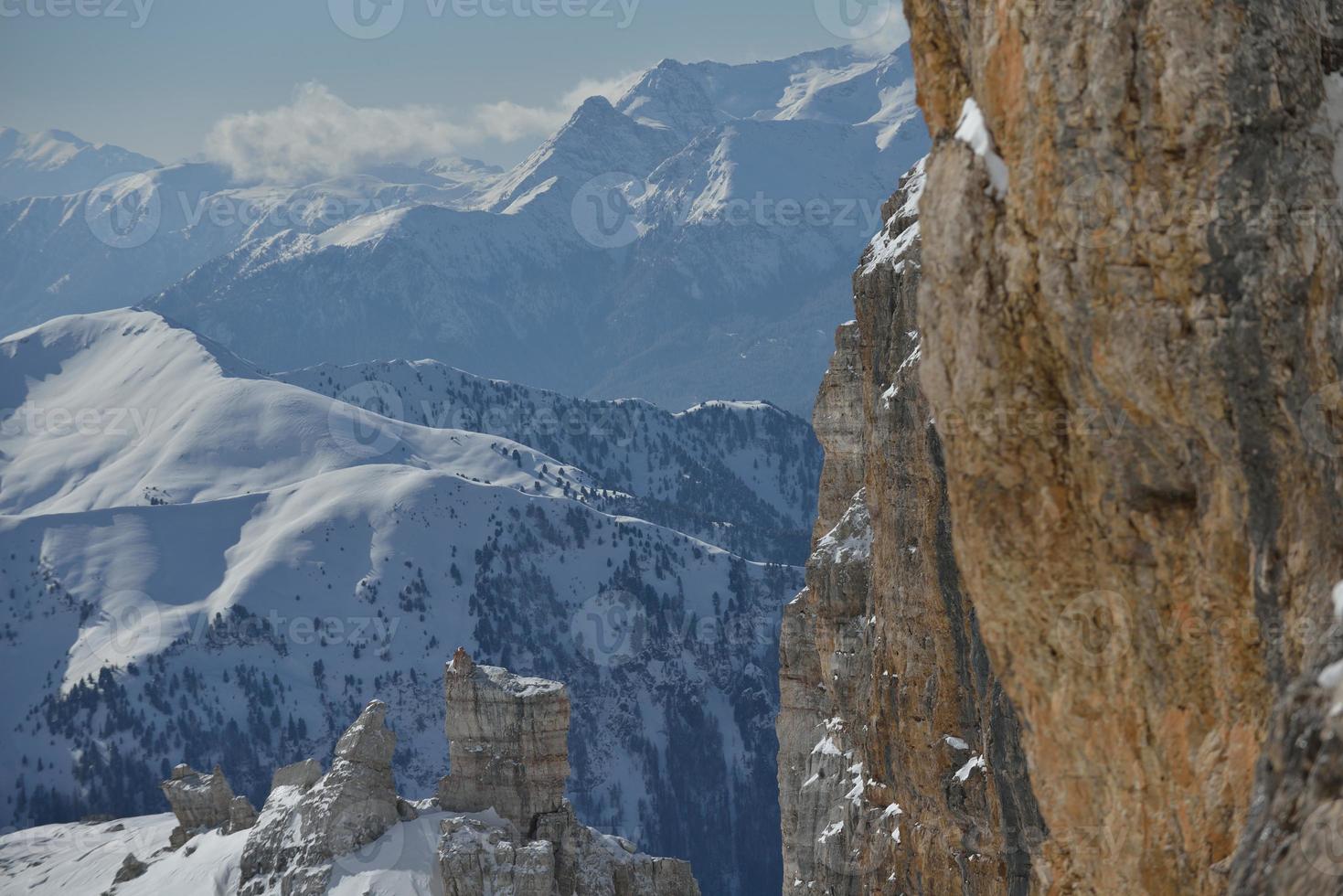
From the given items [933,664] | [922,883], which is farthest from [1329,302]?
[922,883]

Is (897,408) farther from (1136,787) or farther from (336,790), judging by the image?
(336,790)

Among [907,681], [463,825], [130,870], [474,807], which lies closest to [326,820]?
[474,807]

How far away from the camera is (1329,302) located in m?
12.9

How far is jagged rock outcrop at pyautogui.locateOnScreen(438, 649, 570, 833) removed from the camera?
255 feet

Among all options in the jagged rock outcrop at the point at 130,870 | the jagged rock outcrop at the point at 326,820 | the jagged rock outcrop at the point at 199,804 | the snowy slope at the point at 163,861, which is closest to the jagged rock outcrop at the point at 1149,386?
the snowy slope at the point at 163,861

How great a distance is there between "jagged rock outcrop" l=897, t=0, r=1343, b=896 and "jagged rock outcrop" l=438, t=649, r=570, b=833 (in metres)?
64.0

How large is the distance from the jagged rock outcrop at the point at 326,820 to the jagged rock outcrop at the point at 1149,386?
64.9 m

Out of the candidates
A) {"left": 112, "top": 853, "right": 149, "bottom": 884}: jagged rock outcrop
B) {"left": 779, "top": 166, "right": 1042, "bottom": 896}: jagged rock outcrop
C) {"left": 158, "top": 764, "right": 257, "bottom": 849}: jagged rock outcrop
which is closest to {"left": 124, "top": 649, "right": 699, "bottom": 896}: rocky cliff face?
{"left": 112, "top": 853, "right": 149, "bottom": 884}: jagged rock outcrop

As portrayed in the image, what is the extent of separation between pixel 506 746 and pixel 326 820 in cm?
908

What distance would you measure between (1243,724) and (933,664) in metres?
25.1

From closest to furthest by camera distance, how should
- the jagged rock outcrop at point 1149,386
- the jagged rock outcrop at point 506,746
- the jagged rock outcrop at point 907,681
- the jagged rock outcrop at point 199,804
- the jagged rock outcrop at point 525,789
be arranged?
the jagged rock outcrop at point 1149,386
the jagged rock outcrop at point 907,681
the jagged rock outcrop at point 525,789
the jagged rock outcrop at point 506,746
the jagged rock outcrop at point 199,804

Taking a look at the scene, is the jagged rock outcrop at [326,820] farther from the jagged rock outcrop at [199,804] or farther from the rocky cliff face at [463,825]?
the jagged rock outcrop at [199,804]

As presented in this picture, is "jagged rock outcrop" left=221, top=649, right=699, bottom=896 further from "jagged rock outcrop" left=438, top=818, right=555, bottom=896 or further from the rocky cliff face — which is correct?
"jagged rock outcrop" left=438, top=818, right=555, bottom=896

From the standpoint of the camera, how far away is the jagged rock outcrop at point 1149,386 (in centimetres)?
1280
